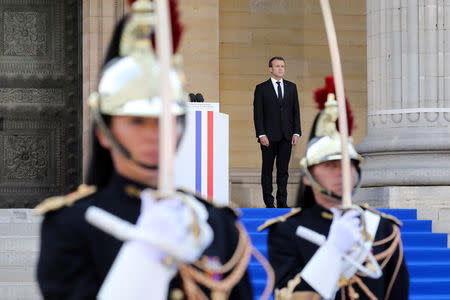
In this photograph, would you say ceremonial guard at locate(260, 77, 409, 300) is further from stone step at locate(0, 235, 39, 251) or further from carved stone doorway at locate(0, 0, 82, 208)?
carved stone doorway at locate(0, 0, 82, 208)

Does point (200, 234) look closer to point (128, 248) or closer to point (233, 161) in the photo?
point (128, 248)

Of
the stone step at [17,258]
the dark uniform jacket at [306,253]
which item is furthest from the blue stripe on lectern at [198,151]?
the dark uniform jacket at [306,253]

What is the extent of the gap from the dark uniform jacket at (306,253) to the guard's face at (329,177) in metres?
0.05

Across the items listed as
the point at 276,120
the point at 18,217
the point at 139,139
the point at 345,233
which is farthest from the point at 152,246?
the point at 276,120

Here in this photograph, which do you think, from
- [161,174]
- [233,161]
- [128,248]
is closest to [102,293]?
[128,248]

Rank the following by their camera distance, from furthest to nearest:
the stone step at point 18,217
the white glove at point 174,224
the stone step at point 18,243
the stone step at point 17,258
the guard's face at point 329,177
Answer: the stone step at point 18,217
the stone step at point 18,243
the stone step at point 17,258
the guard's face at point 329,177
the white glove at point 174,224

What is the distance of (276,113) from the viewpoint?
1355cm

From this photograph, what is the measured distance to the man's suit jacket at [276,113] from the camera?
1355 cm

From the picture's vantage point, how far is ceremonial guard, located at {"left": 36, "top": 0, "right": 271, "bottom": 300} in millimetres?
2914

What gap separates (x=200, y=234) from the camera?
118 inches

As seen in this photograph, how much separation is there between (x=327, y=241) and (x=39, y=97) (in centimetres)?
1136

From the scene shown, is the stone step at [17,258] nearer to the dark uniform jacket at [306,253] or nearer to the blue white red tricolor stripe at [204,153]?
the blue white red tricolor stripe at [204,153]

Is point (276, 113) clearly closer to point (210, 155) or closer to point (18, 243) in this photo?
point (210, 155)

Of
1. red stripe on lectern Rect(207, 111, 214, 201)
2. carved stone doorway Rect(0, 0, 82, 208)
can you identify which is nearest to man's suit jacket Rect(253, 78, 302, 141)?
red stripe on lectern Rect(207, 111, 214, 201)
